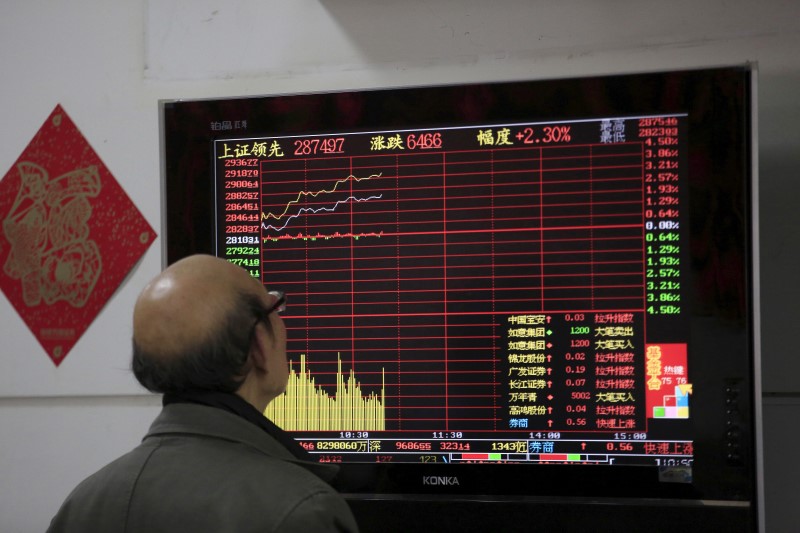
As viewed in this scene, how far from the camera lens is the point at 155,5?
8.33ft

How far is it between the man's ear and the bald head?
0.24ft

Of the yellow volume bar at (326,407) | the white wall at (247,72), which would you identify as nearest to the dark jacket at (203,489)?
the yellow volume bar at (326,407)

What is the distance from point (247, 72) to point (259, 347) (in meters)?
1.23

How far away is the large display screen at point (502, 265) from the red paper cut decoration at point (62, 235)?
1.26ft

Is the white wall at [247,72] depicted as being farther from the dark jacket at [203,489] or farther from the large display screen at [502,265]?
the dark jacket at [203,489]

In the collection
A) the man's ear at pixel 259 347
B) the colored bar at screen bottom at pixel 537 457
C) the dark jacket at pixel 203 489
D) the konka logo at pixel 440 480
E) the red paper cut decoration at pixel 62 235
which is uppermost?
the red paper cut decoration at pixel 62 235

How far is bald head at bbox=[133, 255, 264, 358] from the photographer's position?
4.51 feet

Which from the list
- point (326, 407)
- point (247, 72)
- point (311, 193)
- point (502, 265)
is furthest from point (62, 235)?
point (502, 265)

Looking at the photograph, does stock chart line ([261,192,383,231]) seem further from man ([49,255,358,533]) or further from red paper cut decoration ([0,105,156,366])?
man ([49,255,358,533])

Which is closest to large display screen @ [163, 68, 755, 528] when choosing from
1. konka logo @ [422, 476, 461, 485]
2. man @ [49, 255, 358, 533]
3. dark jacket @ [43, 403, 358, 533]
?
konka logo @ [422, 476, 461, 485]

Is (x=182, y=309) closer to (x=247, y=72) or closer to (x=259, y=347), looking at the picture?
(x=259, y=347)

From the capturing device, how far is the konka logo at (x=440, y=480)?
205cm

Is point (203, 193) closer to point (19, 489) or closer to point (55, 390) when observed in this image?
point (55, 390)

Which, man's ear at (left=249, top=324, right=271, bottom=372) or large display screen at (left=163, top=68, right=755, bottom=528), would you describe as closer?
man's ear at (left=249, top=324, right=271, bottom=372)
